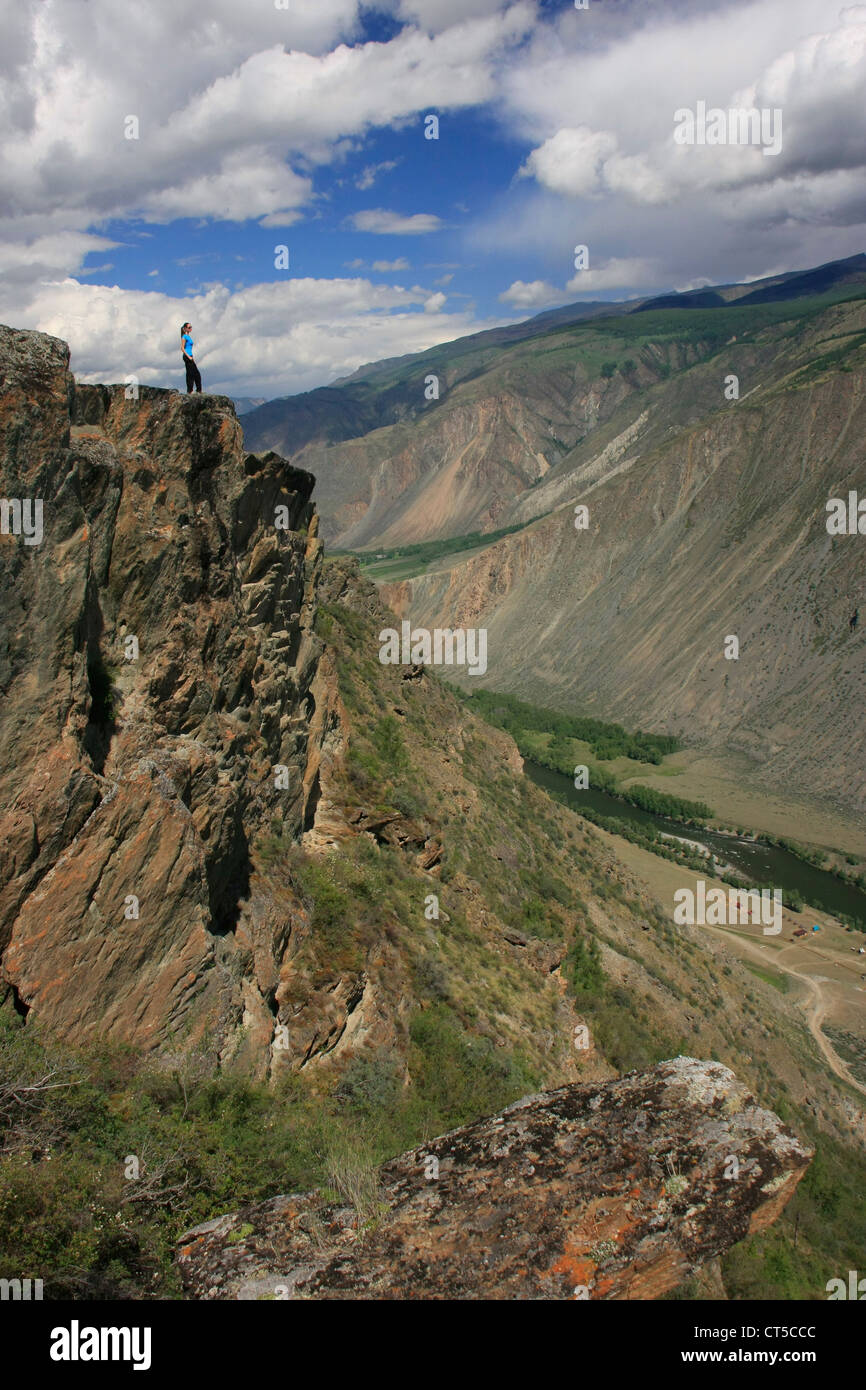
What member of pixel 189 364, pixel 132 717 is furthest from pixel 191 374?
pixel 132 717

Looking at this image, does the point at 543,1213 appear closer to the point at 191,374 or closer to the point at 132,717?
the point at 132,717

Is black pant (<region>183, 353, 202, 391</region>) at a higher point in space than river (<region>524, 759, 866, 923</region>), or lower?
higher

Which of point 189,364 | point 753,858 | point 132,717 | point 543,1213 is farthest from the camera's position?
point 753,858

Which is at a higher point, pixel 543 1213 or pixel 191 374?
pixel 191 374

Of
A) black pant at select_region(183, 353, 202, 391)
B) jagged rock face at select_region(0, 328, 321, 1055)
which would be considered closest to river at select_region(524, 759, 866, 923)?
jagged rock face at select_region(0, 328, 321, 1055)

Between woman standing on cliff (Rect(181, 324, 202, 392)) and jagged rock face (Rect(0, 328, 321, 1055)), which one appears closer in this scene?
jagged rock face (Rect(0, 328, 321, 1055))

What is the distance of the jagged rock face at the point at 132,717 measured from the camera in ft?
23.6

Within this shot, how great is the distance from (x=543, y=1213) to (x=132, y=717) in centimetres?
648

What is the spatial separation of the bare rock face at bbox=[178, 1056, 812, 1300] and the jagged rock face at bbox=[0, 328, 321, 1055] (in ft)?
9.35

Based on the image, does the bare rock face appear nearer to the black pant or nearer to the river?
the black pant

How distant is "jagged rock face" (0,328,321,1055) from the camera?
23.6ft

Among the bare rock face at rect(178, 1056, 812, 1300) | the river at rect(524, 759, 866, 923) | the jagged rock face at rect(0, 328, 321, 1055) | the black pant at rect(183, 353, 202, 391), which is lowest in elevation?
the river at rect(524, 759, 866, 923)

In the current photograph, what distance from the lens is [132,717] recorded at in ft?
30.4

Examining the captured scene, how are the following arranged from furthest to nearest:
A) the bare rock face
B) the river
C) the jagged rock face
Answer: the river, the jagged rock face, the bare rock face
